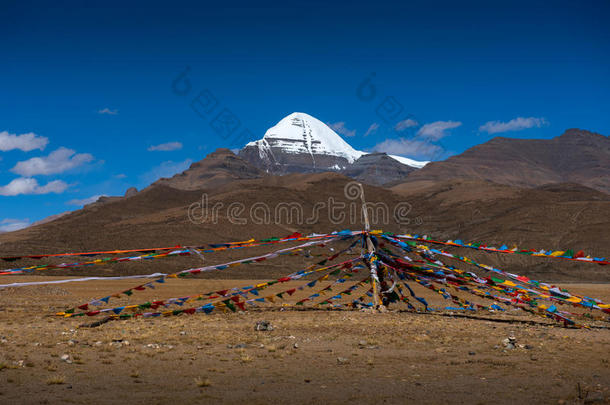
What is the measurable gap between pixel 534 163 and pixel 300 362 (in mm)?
177732

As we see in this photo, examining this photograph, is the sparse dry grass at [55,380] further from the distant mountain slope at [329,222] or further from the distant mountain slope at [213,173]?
the distant mountain slope at [213,173]

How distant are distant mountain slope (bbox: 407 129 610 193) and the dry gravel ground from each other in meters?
132

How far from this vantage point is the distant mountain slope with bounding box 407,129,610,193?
14362 cm

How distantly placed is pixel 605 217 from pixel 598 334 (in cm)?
4961

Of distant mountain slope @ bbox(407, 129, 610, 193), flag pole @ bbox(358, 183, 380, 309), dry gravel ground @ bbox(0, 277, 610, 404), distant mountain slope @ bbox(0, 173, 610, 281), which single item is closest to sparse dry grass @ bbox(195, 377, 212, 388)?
dry gravel ground @ bbox(0, 277, 610, 404)

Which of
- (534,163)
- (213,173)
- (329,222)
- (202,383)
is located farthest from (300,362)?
(534,163)

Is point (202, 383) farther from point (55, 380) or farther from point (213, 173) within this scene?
point (213, 173)

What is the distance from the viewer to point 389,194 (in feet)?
296

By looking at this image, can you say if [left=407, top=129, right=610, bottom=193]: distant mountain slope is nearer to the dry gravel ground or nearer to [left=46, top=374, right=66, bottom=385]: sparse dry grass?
the dry gravel ground

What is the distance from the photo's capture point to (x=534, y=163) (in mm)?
167375

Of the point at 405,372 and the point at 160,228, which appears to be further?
the point at 160,228

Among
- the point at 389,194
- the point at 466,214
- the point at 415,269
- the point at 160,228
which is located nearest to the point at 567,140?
the point at 389,194

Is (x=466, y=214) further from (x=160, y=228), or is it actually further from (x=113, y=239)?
(x=113, y=239)

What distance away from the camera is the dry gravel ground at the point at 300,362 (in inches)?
238
